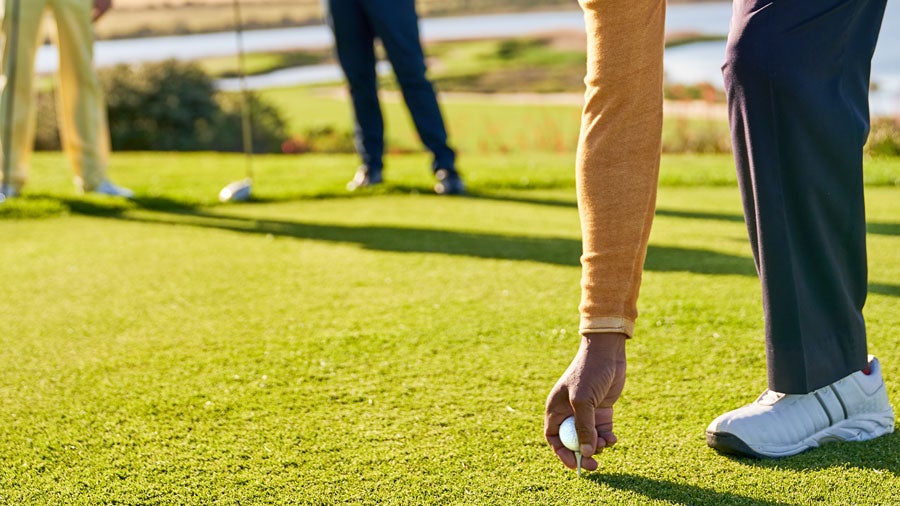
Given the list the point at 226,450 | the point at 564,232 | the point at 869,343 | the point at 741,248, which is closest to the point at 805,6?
the point at 869,343

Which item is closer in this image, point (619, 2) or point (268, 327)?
point (619, 2)

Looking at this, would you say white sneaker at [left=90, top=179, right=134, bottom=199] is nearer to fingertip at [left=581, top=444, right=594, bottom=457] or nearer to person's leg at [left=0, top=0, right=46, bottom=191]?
person's leg at [left=0, top=0, right=46, bottom=191]

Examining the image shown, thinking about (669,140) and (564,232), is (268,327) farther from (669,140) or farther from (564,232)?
(669,140)

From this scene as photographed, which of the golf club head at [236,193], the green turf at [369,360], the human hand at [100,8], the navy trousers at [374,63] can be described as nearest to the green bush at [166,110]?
the human hand at [100,8]

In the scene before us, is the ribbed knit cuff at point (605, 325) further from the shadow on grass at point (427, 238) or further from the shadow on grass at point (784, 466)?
the shadow on grass at point (427, 238)

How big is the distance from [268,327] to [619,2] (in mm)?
1604

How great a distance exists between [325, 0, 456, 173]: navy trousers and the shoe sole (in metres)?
3.51

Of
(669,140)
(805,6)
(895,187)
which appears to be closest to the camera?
(805,6)

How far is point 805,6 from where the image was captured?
157cm

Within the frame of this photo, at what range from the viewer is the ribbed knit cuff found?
4.53 feet

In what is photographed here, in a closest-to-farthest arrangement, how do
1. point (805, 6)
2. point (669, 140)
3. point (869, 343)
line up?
point (805, 6) → point (869, 343) → point (669, 140)

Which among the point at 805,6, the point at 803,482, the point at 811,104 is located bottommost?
the point at 803,482

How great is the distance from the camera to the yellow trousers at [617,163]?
1365 mm

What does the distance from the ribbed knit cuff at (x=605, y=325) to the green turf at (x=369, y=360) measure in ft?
1.01
